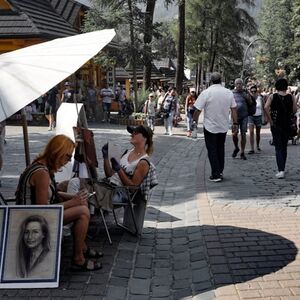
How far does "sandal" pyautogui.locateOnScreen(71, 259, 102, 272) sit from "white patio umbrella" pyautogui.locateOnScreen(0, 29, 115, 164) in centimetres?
162

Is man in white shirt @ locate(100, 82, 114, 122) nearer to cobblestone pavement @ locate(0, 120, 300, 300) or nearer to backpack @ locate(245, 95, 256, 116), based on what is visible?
backpack @ locate(245, 95, 256, 116)

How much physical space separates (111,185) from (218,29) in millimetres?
45401

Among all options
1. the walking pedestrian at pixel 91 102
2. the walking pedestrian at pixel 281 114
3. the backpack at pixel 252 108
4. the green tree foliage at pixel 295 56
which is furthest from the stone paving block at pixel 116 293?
the green tree foliage at pixel 295 56

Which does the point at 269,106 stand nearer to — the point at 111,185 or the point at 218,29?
the point at 111,185

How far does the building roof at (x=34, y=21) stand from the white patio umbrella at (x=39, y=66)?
574 inches

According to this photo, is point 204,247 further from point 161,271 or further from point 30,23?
point 30,23

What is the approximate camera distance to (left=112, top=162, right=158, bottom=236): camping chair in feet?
18.5

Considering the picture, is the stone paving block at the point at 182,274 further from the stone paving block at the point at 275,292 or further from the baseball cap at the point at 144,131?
the baseball cap at the point at 144,131

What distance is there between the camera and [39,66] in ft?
15.0

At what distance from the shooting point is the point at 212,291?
4320 millimetres

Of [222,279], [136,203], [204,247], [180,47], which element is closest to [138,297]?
[222,279]

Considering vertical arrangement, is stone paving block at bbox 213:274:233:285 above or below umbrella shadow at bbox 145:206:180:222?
above

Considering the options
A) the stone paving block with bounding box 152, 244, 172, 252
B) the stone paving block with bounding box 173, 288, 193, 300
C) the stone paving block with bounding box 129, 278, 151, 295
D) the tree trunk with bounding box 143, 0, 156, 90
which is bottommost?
the stone paving block with bounding box 152, 244, 172, 252

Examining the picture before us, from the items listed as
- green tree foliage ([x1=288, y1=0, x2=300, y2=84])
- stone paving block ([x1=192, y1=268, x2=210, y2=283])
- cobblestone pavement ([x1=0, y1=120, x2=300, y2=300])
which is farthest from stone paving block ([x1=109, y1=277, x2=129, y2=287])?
green tree foliage ([x1=288, y1=0, x2=300, y2=84])
